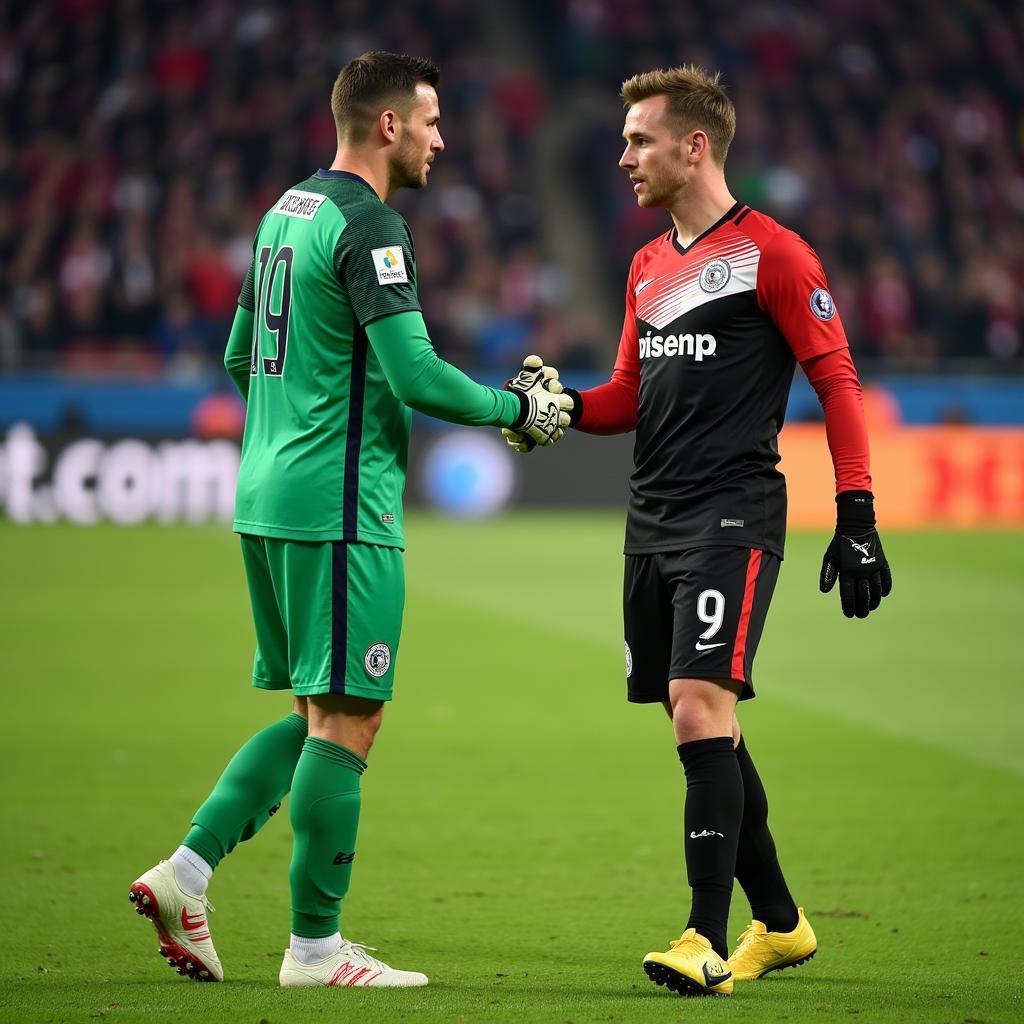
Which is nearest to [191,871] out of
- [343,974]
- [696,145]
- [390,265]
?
[343,974]

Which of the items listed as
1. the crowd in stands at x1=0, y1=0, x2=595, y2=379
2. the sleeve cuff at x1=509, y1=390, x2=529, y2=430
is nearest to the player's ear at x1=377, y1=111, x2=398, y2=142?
the sleeve cuff at x1=509, y1=390, x2=529, y2=430

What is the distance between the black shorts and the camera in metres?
4.29

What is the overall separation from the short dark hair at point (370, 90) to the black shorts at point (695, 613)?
1332 millimetres

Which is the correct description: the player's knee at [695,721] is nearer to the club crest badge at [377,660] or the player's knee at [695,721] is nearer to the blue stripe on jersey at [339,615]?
the club crest badge at [377,660]

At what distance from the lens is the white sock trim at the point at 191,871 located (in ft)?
14.1

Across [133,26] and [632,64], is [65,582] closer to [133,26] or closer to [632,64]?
[133,26]

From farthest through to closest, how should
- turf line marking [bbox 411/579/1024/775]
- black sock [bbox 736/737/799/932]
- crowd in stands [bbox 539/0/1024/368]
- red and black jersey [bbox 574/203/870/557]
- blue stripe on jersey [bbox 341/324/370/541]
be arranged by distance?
crowd in stands [bbox 539/0/1024/368] < turf line marking [bbox 411/579/1024/775] < black sock [bbox 736/737/799/932] < red and black jersey [bbox 574/203/870/557] < blue stripe on jersey [bbox 341/324/370/541]

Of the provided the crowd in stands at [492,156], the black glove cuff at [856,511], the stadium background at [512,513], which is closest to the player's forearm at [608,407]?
the black glove cuff at [856,511]

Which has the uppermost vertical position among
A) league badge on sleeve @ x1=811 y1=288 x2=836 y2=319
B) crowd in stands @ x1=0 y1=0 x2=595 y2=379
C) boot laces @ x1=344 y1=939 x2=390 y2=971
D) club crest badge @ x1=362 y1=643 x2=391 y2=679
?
crowd in stands @ x1=0 y1=0 x2=595 y2=379

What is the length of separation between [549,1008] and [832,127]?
917 inches

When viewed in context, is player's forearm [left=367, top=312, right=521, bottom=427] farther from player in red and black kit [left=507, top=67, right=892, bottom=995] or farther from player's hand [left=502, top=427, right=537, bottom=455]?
player in red and black kit [left=507, top=67, right=892, bottom=995]

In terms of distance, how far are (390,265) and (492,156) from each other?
2049cm

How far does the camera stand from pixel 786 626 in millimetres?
11938

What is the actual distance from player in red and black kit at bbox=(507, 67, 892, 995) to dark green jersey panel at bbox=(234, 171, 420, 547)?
27.9 inches
